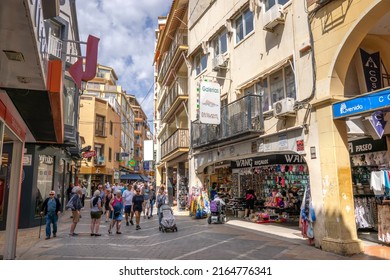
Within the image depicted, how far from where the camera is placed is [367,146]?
1020 centimetres

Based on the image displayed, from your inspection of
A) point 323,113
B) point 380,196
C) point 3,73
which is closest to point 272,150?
point 323,113

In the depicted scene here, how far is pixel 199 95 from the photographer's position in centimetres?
1362

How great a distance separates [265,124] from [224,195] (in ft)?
22.1

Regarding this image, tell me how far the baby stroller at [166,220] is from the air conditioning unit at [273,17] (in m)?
7.65

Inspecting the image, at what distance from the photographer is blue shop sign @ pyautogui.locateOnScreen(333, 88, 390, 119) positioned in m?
7.12

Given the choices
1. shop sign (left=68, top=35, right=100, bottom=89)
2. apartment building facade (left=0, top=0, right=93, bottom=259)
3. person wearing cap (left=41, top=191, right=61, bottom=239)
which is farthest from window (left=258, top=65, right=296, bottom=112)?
person wearing cap (left=41, top=191, right=61, bottom=239)

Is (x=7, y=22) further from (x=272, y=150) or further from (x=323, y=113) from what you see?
(x=272, y=150)

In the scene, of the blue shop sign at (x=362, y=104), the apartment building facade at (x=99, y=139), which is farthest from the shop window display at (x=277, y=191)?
the apartment building facade at (x=99, y=139)

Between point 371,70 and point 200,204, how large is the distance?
9.74m

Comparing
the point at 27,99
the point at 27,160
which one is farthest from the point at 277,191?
the point at 27,160

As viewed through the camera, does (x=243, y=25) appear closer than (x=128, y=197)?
No

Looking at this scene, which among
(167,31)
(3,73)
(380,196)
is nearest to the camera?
(3,73)

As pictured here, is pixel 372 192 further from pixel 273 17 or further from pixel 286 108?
pixel 273 17

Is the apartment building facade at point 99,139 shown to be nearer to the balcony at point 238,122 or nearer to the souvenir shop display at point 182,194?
the souvenir shop display at point 182,194
